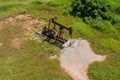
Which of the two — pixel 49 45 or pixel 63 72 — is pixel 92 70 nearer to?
pixel 63 72

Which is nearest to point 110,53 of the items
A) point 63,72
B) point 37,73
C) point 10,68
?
point 63,72

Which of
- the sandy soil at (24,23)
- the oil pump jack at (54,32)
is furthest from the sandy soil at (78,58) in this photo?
the sandy soil at (24,23)

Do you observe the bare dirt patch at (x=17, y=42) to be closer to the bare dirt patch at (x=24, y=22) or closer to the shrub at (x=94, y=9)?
the bare dirt patch at (x=24, y=22)

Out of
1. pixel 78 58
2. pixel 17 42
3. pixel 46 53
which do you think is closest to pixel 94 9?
pixel 78 58

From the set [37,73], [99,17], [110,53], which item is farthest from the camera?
[99,17]

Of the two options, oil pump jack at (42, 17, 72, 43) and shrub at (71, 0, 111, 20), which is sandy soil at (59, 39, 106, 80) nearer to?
oil pump jack at (42, 17, 72, 43)

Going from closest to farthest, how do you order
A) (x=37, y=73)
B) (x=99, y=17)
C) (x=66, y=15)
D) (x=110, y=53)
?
(x=37, y=73)
(x=110, y=53)
(x=99, y=17)
(x=66, y=15)
